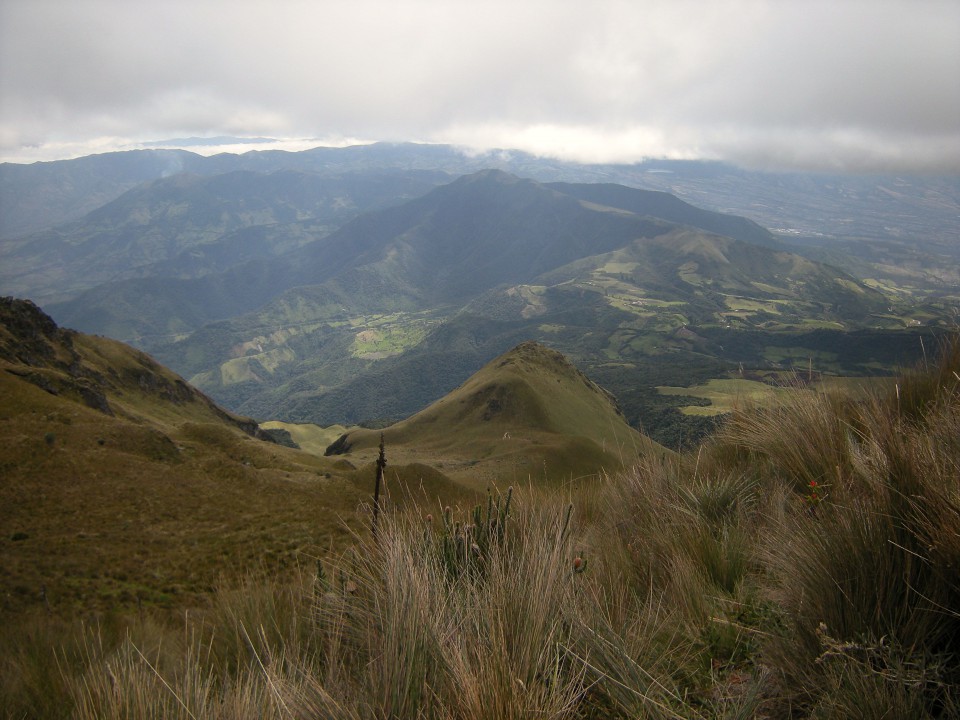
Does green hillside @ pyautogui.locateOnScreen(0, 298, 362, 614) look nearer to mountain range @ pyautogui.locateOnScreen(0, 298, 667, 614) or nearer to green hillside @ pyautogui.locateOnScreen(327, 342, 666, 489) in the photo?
mountain range @ pyautogui.locateOnScreen(0, 298, 667, 614)

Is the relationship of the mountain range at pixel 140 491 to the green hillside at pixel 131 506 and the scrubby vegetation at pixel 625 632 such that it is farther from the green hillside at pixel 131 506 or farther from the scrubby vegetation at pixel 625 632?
the scrubby vegetation at pixel 625 632

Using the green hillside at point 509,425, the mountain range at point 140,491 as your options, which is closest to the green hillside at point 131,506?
the mountain range at point 140,491

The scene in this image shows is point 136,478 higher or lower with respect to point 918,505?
lower

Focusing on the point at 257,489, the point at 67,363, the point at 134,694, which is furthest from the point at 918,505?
the point at 67,363

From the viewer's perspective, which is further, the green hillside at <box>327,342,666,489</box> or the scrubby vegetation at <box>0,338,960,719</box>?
the green hillside at <box>327,342,666,489</box>

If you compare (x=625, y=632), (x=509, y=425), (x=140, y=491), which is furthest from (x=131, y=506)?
(x=509, y=425)

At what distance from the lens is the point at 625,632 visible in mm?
3066

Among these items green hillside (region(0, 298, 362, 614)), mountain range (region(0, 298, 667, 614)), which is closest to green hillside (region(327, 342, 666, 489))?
mountain range (region(0, 298, 667, 614))

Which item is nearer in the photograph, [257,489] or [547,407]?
[257,489]

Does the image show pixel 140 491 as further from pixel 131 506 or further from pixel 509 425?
pixel 509 425

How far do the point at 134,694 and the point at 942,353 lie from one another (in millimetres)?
8096

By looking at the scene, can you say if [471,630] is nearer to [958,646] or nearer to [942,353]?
[958,646]

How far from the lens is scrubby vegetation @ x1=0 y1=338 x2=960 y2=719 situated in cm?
234

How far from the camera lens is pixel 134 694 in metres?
2.74
